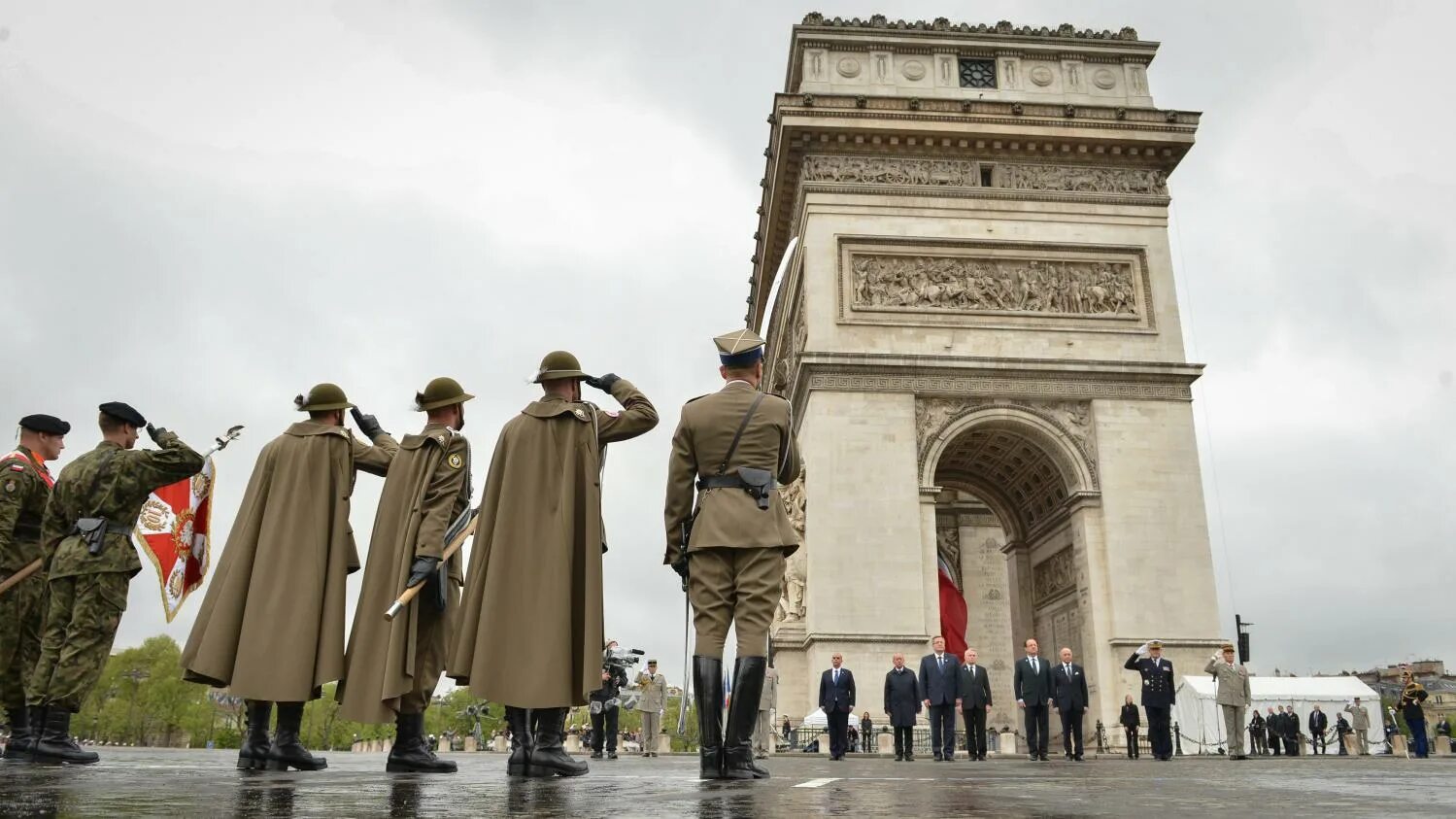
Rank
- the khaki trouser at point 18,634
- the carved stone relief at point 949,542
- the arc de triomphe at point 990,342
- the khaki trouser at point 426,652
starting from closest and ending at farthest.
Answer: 1. the khaki trouser at point 426,652
2. the khaki trouser at point 18,634
3. the arc de triomphe at point 990,342
4. the carved stone relief at point 949,542

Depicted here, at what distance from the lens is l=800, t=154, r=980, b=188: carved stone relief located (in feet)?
78.2

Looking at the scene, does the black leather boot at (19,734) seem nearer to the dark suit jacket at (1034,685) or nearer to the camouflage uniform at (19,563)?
the camouflage uniform at (19,563)

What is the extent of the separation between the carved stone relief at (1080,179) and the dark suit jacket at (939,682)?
40.8 feet

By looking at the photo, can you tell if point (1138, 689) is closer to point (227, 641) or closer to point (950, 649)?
point (950, 649)

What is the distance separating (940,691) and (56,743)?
1112 centimetres

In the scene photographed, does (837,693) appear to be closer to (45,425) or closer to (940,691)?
(940,691)

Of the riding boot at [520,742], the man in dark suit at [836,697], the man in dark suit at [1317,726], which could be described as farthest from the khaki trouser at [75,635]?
the man in dark suit at [1317,726]

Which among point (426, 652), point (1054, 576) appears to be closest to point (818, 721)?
point (1054, 576)

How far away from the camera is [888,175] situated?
2388cm

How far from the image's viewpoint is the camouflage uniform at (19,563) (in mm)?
6848

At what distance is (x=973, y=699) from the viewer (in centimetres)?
1499

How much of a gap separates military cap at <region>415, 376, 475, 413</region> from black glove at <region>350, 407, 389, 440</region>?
58 cm

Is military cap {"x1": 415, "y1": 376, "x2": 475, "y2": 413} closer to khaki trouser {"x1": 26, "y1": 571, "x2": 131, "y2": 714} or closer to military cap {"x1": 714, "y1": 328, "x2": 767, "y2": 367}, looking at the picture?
military cap {"x1": 714, "y1": 328, "x2": 767, "y2": 367}

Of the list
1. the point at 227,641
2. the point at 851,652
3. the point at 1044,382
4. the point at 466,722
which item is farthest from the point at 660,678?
the point at 466,722
